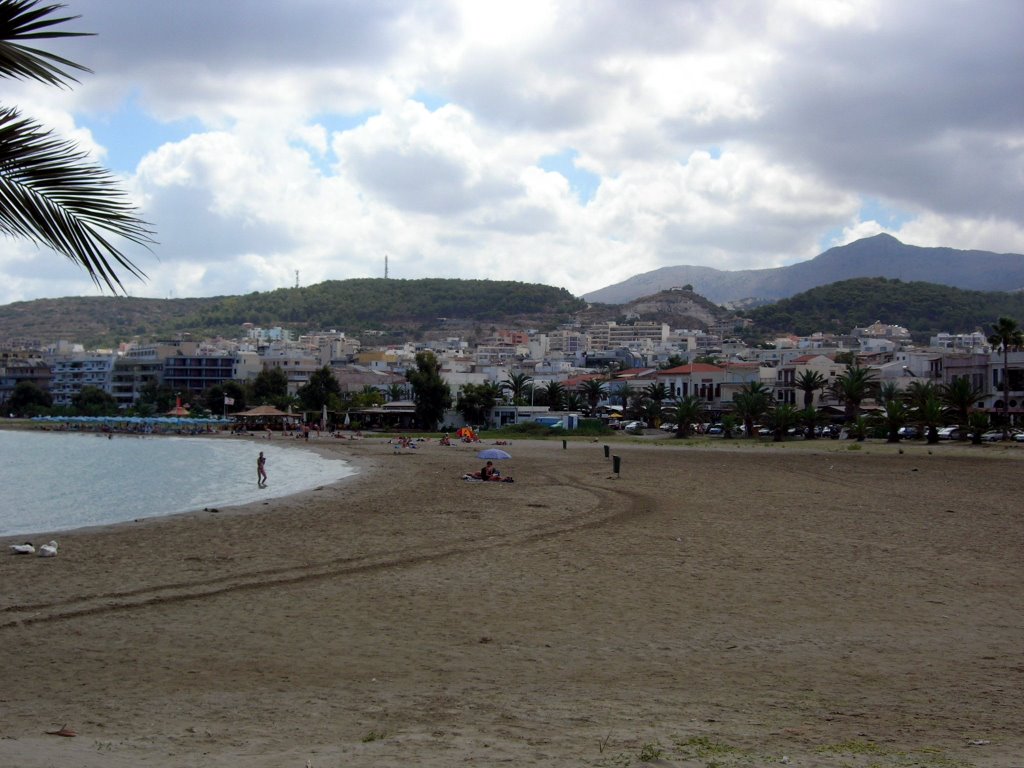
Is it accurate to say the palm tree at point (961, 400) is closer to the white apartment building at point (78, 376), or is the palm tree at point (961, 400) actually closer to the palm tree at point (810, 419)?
the palm tree at point (810, 419)

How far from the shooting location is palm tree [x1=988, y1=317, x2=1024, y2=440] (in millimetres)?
50719

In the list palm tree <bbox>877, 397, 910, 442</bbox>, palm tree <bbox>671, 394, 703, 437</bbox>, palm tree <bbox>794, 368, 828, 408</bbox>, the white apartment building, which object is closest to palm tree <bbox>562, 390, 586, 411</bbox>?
palm tree <bbox>794, 368, 828, 408</bbox>

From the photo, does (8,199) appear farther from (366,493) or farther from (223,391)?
A: (223,391)

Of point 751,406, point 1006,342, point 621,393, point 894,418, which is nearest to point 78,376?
point 621,393

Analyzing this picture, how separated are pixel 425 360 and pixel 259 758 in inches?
2861

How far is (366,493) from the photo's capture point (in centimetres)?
2616

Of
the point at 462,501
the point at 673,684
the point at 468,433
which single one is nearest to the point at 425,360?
the point at 468,433

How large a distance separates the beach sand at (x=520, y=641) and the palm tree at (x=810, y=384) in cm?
4858

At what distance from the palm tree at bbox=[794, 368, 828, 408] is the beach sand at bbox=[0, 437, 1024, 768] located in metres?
48.6

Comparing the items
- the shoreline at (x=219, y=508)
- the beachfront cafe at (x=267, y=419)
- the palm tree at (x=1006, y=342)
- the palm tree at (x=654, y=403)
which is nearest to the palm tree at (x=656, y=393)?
the palm tree at (x=654, y=403)

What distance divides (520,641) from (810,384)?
202 ft

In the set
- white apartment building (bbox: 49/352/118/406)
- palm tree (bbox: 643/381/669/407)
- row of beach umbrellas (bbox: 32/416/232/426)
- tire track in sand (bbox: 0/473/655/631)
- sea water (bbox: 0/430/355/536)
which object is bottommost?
sea water (bbox: 0/430/355/536)

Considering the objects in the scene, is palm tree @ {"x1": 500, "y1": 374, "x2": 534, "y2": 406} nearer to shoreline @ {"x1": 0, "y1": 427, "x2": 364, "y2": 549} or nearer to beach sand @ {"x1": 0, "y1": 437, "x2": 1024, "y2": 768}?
shoreline @ {"x1": 0, "y1": 427, "x2": 364, "y2": 549}

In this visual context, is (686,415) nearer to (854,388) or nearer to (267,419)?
(854,388)
